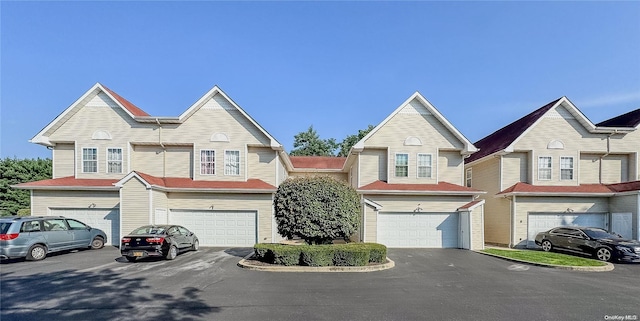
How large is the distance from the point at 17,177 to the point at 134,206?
27.4m

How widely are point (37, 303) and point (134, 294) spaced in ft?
6.53

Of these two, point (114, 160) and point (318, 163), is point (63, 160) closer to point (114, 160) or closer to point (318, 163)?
point (114, 160)

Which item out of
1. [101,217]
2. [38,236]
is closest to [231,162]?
[101,217]

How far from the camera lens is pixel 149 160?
19.4m

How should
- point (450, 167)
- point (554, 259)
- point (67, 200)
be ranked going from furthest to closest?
point (450, 167)
point (67, 200)
point (554, 259)

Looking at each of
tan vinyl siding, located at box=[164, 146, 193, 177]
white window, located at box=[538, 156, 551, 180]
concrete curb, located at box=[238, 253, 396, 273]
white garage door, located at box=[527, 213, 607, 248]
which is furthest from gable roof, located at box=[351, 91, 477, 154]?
tan vinyl siding, located at box=[164, 146, 193, 177]

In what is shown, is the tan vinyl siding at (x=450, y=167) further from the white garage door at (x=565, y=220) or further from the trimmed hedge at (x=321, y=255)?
the trimmed hedge at (x=321, y=255)

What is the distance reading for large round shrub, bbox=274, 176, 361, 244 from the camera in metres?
12.8

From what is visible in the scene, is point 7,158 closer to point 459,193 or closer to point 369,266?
point 369,266

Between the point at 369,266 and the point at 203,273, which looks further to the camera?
the point at 369,266

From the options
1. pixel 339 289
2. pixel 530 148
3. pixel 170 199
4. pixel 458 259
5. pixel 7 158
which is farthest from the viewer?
pixel 7 158

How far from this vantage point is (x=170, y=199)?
60.2 ft

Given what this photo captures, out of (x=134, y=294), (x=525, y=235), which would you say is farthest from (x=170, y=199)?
(x=525, y=235)

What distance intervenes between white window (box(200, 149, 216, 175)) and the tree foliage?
25120 mm
